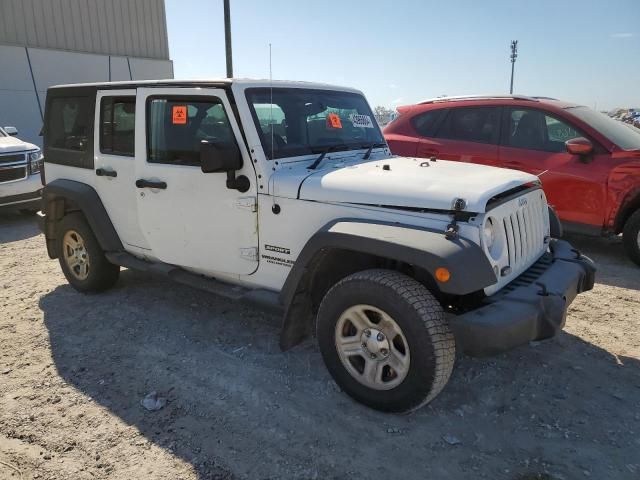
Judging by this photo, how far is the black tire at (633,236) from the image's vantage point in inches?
212

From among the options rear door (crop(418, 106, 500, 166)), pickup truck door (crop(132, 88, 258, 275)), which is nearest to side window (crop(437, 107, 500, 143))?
rear door (crop(418, 106, 500, 166))

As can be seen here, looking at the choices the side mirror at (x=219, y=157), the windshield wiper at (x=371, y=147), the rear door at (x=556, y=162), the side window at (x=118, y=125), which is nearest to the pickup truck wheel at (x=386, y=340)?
the side mirror at (x=219, y=157)

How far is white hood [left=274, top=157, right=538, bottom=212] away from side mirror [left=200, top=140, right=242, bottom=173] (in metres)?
0.29

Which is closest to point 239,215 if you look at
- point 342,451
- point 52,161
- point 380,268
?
point 380,268

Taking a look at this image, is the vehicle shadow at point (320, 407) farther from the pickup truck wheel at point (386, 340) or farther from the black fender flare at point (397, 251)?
the black fender flare at point (397, 251)

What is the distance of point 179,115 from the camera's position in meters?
3.65

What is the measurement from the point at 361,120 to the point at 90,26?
15.0 metres

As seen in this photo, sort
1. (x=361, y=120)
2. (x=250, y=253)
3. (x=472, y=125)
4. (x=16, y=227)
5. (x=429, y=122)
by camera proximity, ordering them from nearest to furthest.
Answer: (x=250, y=253) → (x=361, y=120) → (x=472, y=125) → (x=429, y=122) → (x=16, y=227)

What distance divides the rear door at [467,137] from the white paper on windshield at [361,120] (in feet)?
7.62

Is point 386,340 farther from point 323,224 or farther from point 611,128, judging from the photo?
point 611,128

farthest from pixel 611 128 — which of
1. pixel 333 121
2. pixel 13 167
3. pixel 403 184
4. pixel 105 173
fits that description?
pixel 13 167

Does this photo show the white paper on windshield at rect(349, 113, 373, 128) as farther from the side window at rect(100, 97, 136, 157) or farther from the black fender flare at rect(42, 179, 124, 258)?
the black fender flare at rect(42, 179, 124, 258)

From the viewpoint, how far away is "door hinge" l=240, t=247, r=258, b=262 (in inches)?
135

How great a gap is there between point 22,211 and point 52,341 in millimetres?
6284
